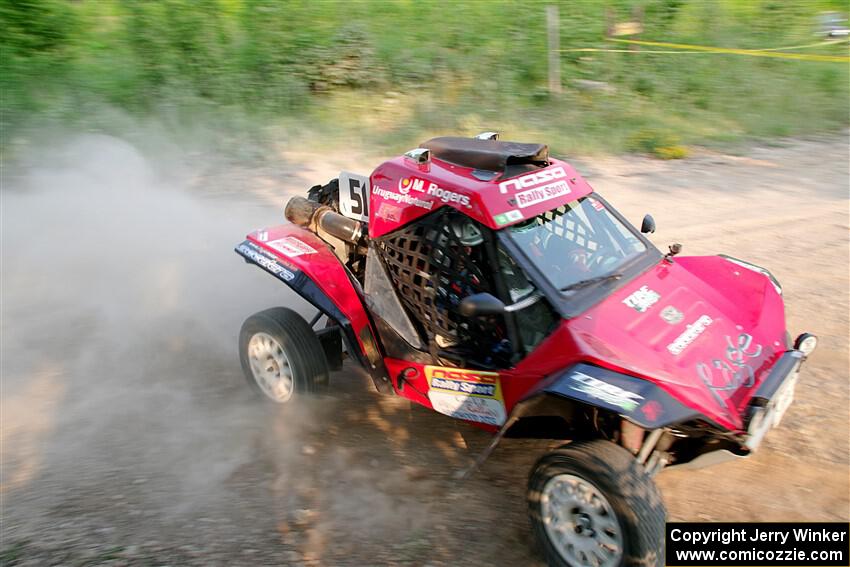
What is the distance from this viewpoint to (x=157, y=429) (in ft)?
16.6

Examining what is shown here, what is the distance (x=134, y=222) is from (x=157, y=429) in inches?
164

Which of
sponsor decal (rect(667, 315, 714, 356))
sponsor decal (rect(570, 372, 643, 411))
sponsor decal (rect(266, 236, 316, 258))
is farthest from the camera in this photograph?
sponsor decal (rect(266, 236, 316, 258))

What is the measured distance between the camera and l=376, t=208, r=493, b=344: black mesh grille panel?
4.24 meters

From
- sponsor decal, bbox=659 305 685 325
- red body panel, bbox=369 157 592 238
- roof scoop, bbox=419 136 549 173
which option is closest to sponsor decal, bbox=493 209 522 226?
red body panel, bbox=369 157 592 238

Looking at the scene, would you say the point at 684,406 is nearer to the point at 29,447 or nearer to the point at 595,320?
the point at 595,320

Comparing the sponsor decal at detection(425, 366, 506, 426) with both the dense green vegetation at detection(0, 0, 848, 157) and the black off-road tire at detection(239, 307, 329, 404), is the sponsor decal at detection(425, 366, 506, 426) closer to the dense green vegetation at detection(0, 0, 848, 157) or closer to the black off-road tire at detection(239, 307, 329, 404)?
the black off-road tire at detection(239, 307, 329, 404)

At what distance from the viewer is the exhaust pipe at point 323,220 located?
527 centimetres

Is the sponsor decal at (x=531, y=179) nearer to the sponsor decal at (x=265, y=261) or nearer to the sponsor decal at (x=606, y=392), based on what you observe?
the sponsor decal at (x=606, y=392)

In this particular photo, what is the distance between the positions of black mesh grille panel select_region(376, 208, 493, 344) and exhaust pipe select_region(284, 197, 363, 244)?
68cm

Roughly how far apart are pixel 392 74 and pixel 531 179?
9475 mm

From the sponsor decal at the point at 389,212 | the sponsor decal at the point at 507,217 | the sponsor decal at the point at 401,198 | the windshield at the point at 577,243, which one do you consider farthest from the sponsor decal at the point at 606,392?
the sponsor decal at the point at 389,212

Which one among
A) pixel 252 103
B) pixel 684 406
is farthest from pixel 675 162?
pixel 684 406

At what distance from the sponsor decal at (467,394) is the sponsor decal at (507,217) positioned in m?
0.89

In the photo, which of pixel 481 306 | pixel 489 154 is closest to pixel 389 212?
pixel 489 154
